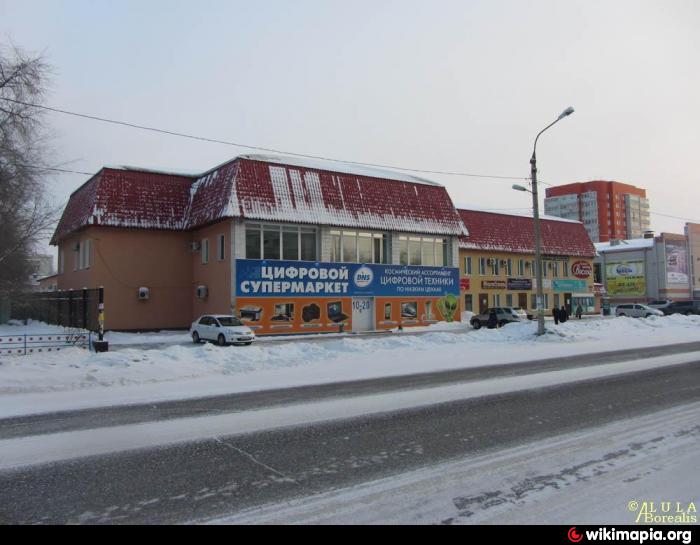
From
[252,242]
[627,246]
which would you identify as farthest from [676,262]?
[252,242]

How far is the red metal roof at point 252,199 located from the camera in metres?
30.7

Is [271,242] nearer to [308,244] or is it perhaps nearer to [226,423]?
[308,244]

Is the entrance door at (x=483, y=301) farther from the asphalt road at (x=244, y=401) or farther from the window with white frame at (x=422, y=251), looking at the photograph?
the asphalt road at (x=244, y=401)

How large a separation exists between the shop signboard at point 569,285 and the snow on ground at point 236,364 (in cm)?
2794

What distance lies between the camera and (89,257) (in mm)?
32875

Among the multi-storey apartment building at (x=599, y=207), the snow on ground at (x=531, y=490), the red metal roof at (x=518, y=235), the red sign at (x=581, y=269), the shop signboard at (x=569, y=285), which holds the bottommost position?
the snow on ground at (x=531, y=490)

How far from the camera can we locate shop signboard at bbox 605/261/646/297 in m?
66.9

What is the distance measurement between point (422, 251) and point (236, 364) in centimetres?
2440

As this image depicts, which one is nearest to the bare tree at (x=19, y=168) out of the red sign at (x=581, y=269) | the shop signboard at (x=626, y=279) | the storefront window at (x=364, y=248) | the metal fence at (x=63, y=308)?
the metal fence at (x=63, y=308)

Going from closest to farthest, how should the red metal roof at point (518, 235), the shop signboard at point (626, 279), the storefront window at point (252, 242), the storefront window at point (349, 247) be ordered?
the storefront window at point (252, 242) → the storefront window at point (349, 247) → the red metal roof at point (518, 235) → the shop signboard at point (626, 279)

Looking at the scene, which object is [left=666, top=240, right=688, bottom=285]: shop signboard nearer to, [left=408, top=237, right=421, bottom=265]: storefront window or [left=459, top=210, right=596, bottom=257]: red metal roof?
[left=459, top=210, right=596, bottom=257]: red metal roof

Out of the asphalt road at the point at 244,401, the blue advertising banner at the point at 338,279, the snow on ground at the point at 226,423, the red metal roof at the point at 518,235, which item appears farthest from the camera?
the red metal roof at the point at 518,235
